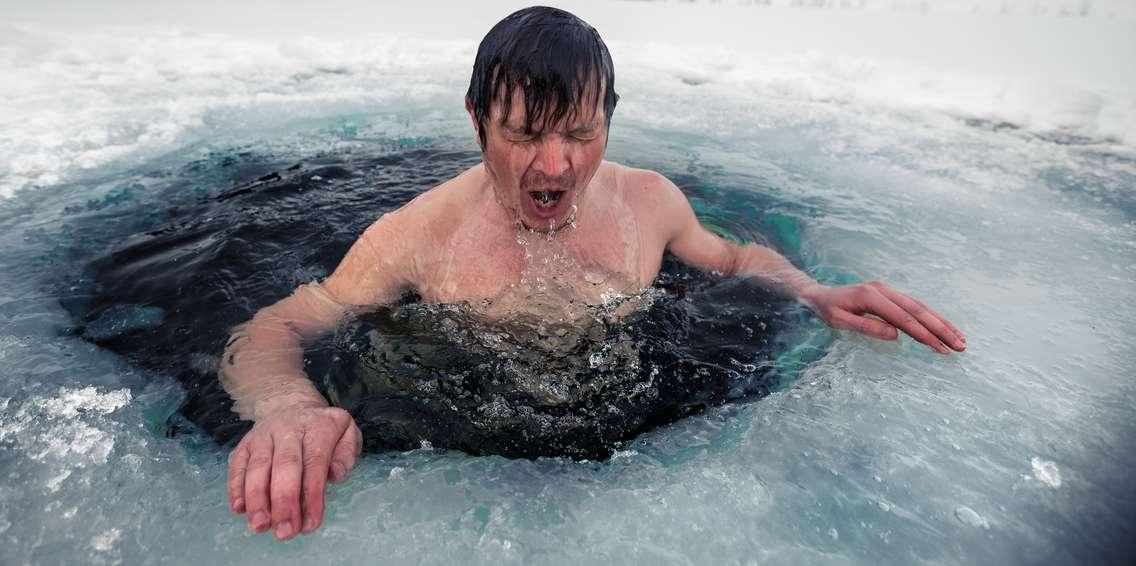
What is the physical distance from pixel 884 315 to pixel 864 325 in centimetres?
7

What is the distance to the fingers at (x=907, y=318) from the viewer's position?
1740 millimetres

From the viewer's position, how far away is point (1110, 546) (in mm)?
1304

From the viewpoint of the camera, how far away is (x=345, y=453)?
1308 mm

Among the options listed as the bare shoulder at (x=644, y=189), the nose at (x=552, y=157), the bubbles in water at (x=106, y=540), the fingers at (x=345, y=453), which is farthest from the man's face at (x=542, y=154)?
the bubbles in water at (x=106, y=540)

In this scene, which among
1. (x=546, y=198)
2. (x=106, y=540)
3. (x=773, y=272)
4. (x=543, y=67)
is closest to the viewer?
(x=106, y=540)

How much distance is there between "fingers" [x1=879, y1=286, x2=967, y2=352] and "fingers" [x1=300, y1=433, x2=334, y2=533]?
166cm

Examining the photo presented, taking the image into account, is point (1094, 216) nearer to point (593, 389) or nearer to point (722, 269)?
point (722, 269)

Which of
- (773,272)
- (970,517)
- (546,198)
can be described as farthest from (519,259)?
(970,517)

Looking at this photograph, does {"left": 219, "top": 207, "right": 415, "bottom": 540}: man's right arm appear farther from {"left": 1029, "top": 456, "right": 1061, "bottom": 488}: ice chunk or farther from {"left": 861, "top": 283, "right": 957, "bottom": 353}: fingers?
{"left": 1029, "top": 456, "right": 1061, "bottom": 488}: ice chunk

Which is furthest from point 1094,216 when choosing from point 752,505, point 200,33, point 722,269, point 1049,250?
point 200,33

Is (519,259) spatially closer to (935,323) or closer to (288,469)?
(288,469)

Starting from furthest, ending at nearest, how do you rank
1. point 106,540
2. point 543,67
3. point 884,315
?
1. point 884,315
2. point 543,67
3. point 106,540

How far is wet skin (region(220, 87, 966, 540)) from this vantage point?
1.59 m

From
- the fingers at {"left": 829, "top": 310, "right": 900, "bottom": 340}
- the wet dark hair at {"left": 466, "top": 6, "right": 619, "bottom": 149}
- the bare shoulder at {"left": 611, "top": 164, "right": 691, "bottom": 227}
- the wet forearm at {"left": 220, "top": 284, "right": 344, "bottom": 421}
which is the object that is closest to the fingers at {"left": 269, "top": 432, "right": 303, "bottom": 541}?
the wet forearm at {"left": 220, "top": 284, "right": 344, "bottom": 421}
